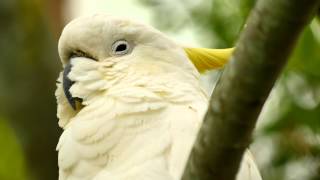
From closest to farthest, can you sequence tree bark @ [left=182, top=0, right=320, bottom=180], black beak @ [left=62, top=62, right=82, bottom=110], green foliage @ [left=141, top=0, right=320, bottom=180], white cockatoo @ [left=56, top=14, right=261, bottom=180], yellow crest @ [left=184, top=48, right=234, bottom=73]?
tree bark @ [left=182, top=0, right=320, bottom=180] < white cockatoo @ [left=56, top=14, right=261, bottom=180] < black beak @ [left=62, top=62, right=82, bottom=110] < yellow crest @ [left=184, top=48, right=234, bottom=73] < green foliage @ [left=141, top=0, right=320, bottom=180]

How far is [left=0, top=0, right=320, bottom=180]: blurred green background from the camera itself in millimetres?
2408

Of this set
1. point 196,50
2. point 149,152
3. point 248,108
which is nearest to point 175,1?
point 196,50

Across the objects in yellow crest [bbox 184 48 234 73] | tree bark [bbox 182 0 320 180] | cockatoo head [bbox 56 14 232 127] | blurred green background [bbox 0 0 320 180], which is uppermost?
tree bark [bbox 182 0 320 180]

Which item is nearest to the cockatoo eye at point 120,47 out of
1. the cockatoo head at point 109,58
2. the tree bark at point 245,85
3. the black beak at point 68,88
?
the cockatoo head at point 109,58

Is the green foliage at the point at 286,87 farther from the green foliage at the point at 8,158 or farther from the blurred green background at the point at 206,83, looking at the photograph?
the green foliage at the point at 8,158

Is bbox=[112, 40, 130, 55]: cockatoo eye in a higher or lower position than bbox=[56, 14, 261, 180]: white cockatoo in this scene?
higher

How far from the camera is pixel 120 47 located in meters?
2.17

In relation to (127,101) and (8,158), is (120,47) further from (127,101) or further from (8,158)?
(8,158)

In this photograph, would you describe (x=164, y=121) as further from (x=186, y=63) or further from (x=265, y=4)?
(x=265, y=4)

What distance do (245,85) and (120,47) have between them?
0.96 m

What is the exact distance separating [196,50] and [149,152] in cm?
44

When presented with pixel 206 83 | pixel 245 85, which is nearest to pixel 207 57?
pixel 206 83

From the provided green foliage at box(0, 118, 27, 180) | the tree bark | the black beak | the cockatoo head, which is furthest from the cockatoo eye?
the tree bark

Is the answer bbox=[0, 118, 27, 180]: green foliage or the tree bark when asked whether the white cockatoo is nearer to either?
bbox=[0, 118, 27, 180]: green foliage
